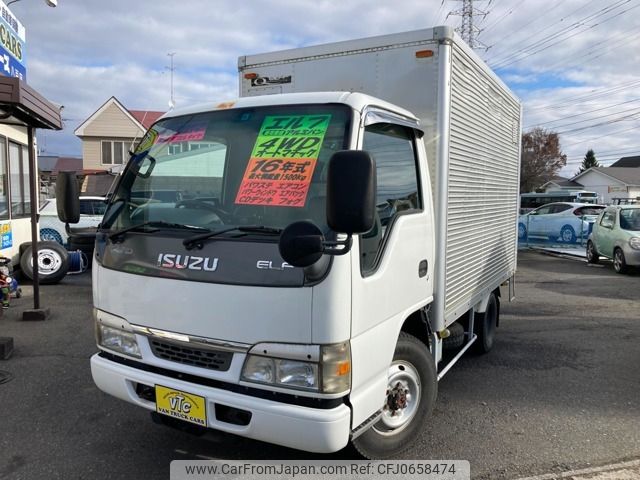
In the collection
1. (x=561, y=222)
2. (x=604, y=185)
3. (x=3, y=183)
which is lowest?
(x=561, y=222)

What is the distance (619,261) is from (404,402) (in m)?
11.2

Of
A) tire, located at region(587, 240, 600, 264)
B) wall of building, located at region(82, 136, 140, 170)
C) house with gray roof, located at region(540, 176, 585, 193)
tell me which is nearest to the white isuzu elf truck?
tire, located at region(587, 240, 600, 264)

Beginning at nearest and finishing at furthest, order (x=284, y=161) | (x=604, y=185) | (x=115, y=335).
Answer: (x=284, y=161) < (x=115, y=335) < (x=604, y=185)

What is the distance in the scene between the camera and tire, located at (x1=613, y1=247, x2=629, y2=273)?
1216 centimetres

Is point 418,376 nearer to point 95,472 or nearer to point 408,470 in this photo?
point 408,470

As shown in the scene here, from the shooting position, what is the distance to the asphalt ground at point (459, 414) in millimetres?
3391

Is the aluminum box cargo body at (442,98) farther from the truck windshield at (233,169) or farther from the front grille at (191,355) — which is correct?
the front grille at (191,355)

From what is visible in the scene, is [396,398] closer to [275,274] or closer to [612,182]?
[275,274]

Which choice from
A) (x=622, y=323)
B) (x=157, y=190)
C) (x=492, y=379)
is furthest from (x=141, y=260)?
(x=622, y=323)

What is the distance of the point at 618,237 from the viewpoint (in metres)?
12.5

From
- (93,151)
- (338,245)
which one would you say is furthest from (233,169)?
(93,151)

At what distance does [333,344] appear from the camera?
250cm

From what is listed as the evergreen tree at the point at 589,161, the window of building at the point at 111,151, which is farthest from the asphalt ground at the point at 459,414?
the evergreen tree at the point at 589,161

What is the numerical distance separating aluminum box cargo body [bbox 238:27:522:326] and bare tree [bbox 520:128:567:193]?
165 feet
